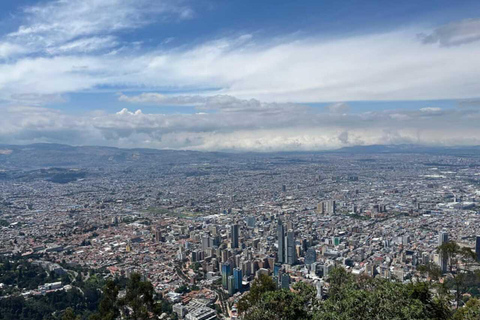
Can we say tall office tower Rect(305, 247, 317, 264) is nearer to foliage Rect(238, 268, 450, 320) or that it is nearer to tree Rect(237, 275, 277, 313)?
foliage Rect(238, 268, 450, 320)

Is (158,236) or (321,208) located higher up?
(321,208)

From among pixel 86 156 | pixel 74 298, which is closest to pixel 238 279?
pixel 74 298

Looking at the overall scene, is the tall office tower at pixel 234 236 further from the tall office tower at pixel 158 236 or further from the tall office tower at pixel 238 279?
the tall office tower at pixel 238 279

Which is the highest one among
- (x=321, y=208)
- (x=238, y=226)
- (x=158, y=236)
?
(x=238, y=226)

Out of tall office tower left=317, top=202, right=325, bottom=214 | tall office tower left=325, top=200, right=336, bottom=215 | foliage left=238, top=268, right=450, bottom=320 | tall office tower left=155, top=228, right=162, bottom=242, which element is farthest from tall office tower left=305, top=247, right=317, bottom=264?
tall office tower left=317, top=202, right=325, bottom=214

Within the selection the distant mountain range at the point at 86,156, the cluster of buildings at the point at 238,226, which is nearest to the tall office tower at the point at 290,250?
the cluster of buildings at the point at 238,226

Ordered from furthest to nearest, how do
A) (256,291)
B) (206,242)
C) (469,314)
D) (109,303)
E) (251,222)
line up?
(251,222), (206,242), (256,291), (109,303), (469,314)

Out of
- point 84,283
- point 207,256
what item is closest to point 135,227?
point 207,256

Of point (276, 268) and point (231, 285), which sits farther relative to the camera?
point (276, 268)

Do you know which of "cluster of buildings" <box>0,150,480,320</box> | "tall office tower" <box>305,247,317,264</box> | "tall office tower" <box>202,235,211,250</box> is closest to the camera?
"cluster of buildings" <box>0,150,480,320</box>

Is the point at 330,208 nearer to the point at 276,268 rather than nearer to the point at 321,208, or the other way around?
the point at 321,208
